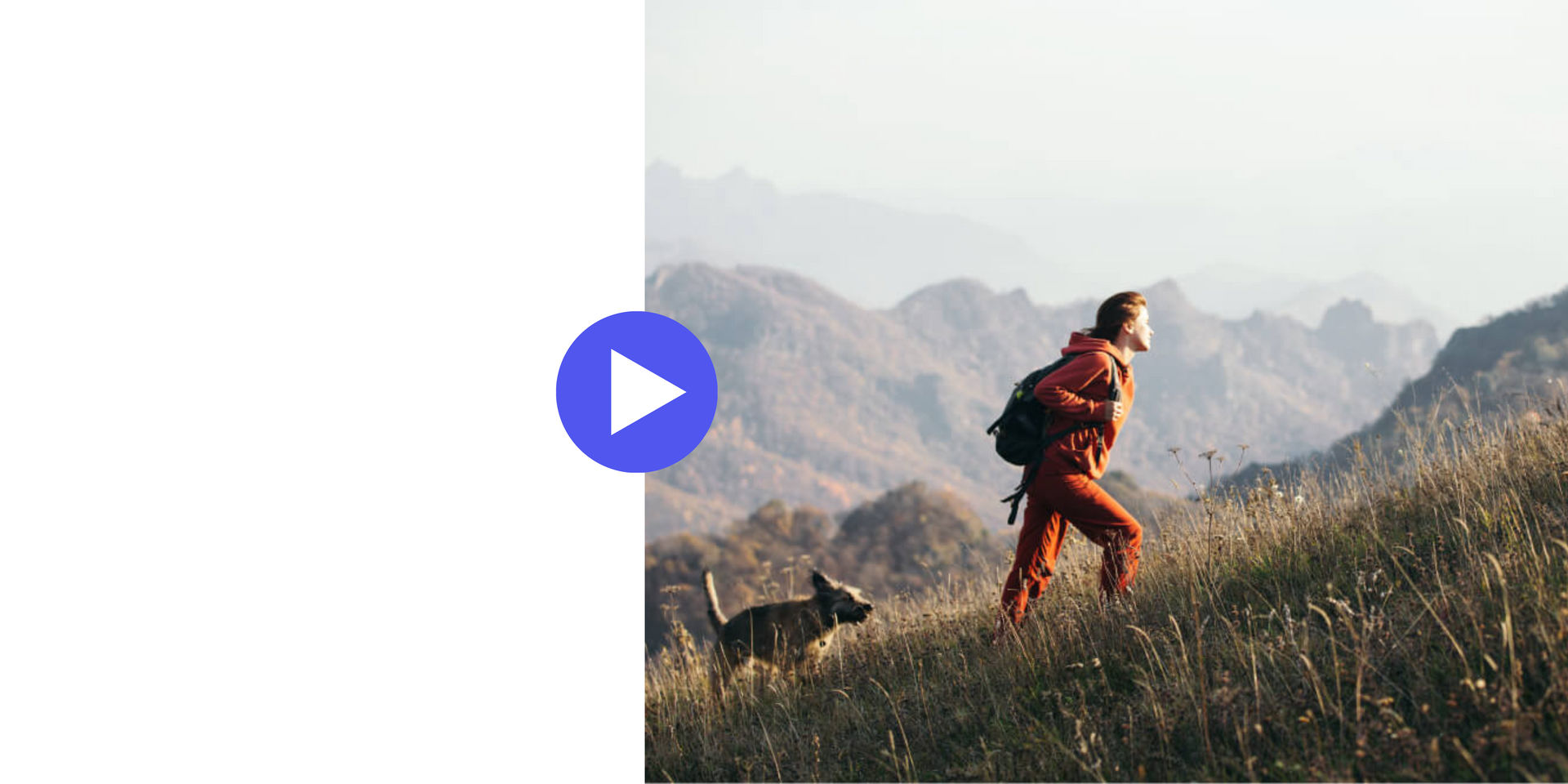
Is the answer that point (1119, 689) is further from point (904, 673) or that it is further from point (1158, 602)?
point (904, 673)

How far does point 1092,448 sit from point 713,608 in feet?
10.6

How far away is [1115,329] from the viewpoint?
17.6ft

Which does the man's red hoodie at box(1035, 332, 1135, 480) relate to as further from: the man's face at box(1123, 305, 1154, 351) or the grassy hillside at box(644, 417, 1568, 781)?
the grassy hillside at box(644, 417, 1568, 781)

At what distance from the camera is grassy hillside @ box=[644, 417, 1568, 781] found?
366 cm

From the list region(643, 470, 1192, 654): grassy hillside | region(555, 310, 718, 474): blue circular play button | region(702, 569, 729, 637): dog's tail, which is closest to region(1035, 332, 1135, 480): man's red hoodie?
region(555, 310, 718, 474): blue circular play button

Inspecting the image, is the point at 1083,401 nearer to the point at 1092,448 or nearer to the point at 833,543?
the point at 1092,448

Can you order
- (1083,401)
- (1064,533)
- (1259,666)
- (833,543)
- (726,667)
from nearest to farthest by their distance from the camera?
(1259,666) → (1083,401) → (1064,533) → (726,667) → (833,543)

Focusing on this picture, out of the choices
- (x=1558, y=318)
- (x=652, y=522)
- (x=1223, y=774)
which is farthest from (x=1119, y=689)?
(x=652, y=522)

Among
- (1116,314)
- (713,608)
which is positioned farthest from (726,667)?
(1116,314)

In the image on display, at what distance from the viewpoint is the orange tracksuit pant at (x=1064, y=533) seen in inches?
207

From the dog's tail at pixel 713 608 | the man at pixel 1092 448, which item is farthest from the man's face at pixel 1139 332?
the dog's tail at pixel 713 608

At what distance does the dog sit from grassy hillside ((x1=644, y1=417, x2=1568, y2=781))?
174mm

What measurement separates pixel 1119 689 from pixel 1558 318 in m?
56.4

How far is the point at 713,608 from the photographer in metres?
7.44
